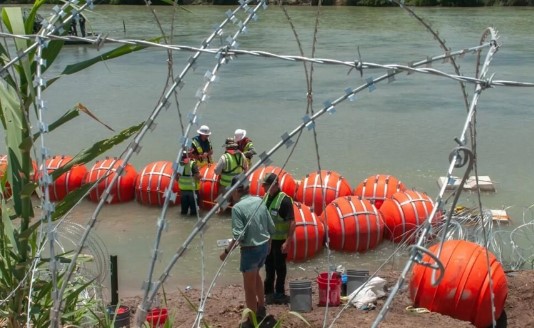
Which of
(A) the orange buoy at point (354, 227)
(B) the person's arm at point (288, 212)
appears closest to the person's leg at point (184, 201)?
(A) the orange buoy at point (354, 227)

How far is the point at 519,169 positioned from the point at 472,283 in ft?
26.5

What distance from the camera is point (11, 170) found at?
4617mm

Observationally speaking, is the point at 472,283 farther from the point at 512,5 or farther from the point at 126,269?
the point at 512,5

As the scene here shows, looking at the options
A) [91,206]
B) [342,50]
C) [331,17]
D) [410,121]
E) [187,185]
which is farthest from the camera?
[331,17]

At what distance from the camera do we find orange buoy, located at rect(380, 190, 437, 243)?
10.3 meters

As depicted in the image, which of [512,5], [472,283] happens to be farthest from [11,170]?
[512,5]

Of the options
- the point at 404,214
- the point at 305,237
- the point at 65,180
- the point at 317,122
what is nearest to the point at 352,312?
the point at 305,237

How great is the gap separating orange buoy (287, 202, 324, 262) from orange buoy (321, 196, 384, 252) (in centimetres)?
21

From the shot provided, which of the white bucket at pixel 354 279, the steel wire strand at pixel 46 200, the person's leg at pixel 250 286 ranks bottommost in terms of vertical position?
the white bucket at pixel 354 279

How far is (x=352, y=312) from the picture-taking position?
25.2 feet

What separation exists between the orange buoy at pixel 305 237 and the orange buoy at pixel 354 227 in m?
0.21

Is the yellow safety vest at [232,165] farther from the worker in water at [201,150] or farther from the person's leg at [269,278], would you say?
the person's leg at [269,278]

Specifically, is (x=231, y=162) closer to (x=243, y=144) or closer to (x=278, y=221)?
(x=243, y=144)

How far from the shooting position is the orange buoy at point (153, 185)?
12.2 metres
